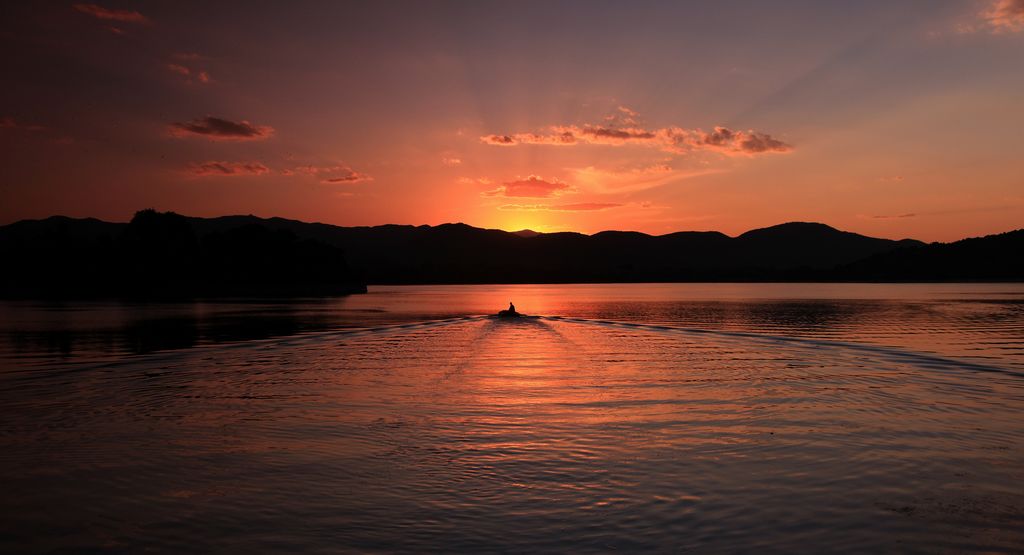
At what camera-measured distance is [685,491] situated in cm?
1352


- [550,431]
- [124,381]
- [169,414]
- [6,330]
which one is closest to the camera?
[550,431]

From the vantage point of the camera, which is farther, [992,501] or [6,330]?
[6,330]

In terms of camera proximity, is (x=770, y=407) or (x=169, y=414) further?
(x=770, y=407)

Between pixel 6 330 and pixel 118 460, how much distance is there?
58.3m

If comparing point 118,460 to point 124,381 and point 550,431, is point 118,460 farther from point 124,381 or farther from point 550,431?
point 124,381

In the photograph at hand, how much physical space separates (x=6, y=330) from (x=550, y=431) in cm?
6438

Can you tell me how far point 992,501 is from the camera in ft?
42.6

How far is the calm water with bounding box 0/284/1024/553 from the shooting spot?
1141 centimetres

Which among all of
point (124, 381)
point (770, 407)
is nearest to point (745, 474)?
point (770, 407)

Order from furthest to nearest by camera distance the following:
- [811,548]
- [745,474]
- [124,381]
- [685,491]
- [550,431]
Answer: [124,381]
[550,431]
[745,474]
[685,491]
[811,548]

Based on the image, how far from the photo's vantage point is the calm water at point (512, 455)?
449 inches

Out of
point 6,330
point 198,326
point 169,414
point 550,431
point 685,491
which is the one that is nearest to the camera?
point 685,491

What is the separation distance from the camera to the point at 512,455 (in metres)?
16.3

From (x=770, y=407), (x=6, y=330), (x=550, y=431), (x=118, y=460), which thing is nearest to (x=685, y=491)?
(x=550, y=431)
